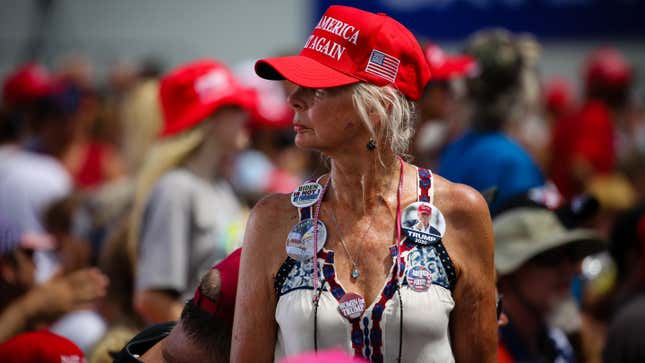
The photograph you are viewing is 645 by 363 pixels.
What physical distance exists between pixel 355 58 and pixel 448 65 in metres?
2.67

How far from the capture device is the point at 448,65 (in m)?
4.84

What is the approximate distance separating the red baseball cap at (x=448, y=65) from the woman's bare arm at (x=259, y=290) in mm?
2419

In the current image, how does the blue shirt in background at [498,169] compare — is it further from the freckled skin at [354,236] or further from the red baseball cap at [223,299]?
the red baseball cap at [223,299]

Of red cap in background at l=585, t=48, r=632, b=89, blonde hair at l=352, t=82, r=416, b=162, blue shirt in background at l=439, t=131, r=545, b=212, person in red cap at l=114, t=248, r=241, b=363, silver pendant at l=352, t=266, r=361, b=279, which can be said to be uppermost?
blonde hair at l=352, t=82, r=416, b=162

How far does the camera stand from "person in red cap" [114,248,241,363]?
7.82 ft

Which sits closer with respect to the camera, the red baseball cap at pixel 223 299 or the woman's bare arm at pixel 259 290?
the woman's bare arm at pixel 259 290

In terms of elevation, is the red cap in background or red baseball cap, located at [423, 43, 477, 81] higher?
red baseball cap, located at [423, 43, 477, 81]

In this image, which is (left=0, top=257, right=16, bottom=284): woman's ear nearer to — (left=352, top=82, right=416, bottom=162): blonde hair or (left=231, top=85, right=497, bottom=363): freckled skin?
(left=231, top=85, right=497, bottom=363): freckled skin

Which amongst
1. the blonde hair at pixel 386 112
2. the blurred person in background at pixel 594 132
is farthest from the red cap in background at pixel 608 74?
the blonde hair at pixel 386 112

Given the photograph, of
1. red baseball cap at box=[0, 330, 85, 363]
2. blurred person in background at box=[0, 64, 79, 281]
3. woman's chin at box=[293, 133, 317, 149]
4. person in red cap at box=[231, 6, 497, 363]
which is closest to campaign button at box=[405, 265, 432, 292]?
person in red cap at box=[231, 6, 497, 363]

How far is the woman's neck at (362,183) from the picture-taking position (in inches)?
91.0

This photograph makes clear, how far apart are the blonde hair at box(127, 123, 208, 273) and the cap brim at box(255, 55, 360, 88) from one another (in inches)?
69.9

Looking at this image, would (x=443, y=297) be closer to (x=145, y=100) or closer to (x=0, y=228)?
(x=145, y=100)

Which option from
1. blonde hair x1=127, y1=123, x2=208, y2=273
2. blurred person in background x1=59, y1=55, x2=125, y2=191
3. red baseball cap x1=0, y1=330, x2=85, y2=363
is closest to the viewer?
red baseball cap x1=0, y1=330, x2=85, y2=363
